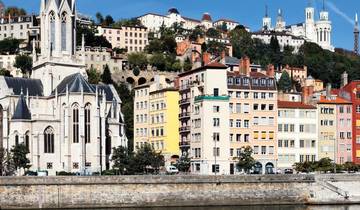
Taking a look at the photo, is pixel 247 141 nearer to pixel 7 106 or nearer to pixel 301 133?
pixel 301 133

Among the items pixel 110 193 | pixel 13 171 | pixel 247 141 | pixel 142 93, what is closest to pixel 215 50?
pixel 142 93

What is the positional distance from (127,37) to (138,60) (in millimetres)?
29747

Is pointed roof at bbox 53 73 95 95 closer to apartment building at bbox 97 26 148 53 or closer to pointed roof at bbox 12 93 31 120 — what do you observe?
pointed roof at bbox 12 93 31 120

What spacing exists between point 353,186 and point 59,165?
3322 cm

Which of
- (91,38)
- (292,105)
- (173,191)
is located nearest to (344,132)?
(292,105)

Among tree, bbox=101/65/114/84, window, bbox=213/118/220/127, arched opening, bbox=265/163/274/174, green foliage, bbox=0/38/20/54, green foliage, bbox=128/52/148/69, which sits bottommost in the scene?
arched opening, bbox=265/163/274/174

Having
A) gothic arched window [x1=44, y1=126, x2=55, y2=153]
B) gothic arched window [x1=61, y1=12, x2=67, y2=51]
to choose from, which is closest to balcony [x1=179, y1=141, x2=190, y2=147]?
gothic arched window [x1=44, y1=126, x2=55, y2=153]

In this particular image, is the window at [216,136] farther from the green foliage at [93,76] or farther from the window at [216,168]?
the green foliage at [93,76]

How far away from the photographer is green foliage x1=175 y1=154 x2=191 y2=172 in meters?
89.2

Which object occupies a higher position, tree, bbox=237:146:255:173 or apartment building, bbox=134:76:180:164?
apartment building, bbox=134:76:180:164

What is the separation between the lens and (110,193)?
222 ft

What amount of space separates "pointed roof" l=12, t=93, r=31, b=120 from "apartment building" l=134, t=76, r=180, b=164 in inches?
663

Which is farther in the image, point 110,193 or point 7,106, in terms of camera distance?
point 7,106

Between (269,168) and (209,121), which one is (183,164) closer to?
(209,121)
